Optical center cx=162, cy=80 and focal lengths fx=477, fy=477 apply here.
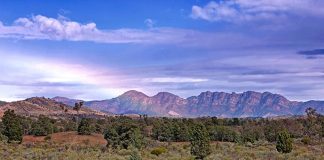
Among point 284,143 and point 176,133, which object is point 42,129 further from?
point 284,143

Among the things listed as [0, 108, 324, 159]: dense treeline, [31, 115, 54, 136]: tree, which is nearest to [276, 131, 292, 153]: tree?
[0, 108, 324, 159]: dense treeline

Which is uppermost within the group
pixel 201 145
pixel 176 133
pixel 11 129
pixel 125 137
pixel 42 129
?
pixel 11 129

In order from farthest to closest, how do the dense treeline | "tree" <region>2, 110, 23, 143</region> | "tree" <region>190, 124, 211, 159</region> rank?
"tree" <region>2, 110, 23, 143</region> < the dense treeline < "tree" <region>190, 124, 211, 159</region>

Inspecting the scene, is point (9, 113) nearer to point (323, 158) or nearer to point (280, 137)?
point (280, 137)

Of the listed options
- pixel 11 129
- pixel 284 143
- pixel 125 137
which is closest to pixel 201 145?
pixel 284 143

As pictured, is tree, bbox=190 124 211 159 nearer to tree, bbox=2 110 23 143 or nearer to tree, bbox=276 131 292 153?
tree, bbox=276 131 292 153

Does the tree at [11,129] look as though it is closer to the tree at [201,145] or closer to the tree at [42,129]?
the tree at [42,129]

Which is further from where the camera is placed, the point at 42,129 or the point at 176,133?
the point at 42,129

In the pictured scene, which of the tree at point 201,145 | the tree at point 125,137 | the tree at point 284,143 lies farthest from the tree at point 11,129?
the tree at point 284,143

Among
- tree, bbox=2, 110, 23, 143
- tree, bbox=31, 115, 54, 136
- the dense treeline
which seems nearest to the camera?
the dense treeline

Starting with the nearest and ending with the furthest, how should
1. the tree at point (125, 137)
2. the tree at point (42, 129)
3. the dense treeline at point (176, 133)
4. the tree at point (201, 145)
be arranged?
the tree at point (201, 145)
the dense treeline at point (176, 133)
the tree at point (125, 137)
the tree at point (42, 129)

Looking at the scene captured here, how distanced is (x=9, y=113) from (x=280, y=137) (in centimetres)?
4446

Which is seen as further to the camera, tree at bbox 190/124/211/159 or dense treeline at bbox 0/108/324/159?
dense treeline at bbox 0/108/324/159

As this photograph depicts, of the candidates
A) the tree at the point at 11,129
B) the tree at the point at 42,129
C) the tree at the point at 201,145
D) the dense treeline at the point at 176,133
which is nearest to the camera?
the tree at the point at 201,145
